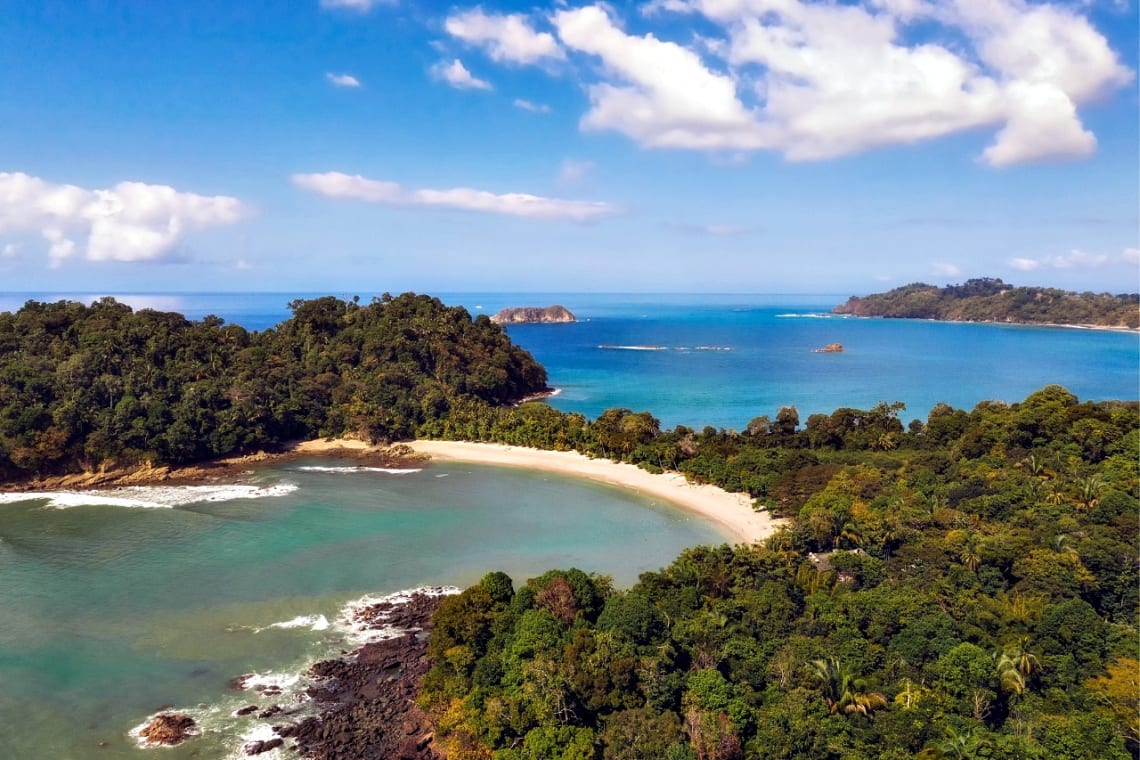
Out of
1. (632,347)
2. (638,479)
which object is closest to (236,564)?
(638,479)

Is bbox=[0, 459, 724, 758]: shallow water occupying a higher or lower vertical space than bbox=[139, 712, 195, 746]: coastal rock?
higher

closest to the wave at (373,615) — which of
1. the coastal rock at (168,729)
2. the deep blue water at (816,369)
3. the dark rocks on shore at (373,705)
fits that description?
the dark rocks on shore at (373,705)

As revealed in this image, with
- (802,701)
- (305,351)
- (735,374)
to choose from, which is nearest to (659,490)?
(802,701)

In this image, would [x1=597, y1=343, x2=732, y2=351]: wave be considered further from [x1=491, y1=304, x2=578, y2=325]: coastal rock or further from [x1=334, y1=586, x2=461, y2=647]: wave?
[x1=334, y1=586, x2=461, y2=647]: wave

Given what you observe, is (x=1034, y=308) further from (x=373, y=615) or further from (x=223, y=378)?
(x=373, y=615)

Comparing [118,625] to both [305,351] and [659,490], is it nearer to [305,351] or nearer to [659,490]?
[659,490]

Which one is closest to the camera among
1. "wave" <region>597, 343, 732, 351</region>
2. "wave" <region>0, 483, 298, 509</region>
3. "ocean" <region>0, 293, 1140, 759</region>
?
"ocean" <region>0, 293, 1140, 759</region>

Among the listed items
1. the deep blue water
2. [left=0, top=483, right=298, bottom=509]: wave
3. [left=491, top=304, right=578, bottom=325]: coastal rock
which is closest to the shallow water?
[left=0, top=483, right=298, bottom=509]: wave
